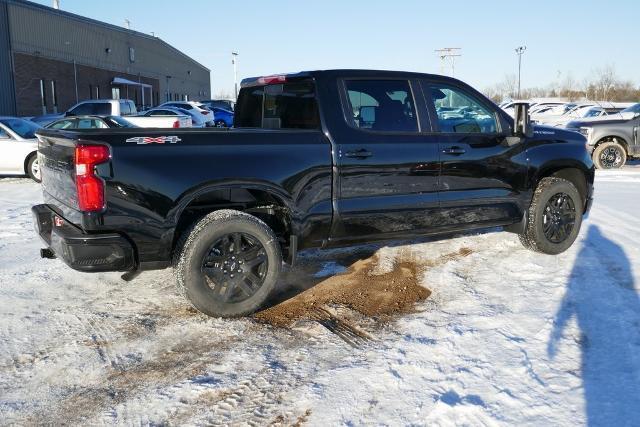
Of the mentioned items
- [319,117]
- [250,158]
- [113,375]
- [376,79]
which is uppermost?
[376,79]

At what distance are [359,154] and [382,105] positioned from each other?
0.65m

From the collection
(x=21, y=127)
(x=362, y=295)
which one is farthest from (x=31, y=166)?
(x=362, y=295)

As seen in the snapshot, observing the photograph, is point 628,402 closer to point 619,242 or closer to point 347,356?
point 347,356

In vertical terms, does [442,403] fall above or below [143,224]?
below

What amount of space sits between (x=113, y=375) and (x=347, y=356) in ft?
4.87

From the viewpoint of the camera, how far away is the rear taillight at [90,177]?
391 centimetres

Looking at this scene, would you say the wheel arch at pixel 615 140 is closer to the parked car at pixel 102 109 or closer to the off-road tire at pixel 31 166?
the off-road tire at pixel 31 166

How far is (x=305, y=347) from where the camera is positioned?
13.1 ft

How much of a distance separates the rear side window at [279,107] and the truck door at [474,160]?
1179mm

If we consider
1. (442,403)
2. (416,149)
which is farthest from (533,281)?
(442,403)

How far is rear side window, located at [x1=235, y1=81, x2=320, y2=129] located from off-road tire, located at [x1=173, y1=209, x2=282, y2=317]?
42.6 inches

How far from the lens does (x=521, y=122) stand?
5805 millimetres

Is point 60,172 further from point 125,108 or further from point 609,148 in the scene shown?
point 125,108

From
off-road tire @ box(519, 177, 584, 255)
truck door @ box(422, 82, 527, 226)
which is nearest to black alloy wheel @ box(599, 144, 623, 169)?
off-road tire @ box(519, 177, 584, 255)
